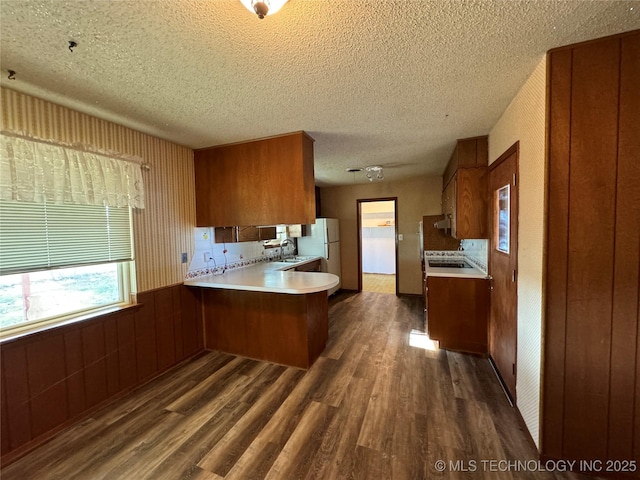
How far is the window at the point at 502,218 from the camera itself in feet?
6.90

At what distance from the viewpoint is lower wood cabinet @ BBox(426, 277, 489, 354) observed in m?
2.78

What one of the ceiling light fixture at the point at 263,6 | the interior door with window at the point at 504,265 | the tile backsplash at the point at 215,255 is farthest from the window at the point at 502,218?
the tile backsplash at the point at 215,255

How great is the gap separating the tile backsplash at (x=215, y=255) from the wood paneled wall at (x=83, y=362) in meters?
0.33

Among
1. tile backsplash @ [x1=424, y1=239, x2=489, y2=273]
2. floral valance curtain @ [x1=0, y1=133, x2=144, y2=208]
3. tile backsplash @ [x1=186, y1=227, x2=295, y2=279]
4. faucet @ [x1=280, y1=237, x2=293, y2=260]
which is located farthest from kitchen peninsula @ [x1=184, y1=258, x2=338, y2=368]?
tile backsplash @ [x1=424, y1=239, x2=489, y2=273]

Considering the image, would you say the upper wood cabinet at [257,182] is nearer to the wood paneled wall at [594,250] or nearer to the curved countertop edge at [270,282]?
the curved countertop edge at [270,282]

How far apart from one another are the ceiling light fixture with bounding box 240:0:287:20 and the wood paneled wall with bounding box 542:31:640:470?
1.52 metres

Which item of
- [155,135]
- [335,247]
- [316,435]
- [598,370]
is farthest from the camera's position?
[335,247]

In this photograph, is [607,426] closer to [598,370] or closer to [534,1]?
[598,370]

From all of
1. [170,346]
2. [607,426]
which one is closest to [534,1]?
[607,426]

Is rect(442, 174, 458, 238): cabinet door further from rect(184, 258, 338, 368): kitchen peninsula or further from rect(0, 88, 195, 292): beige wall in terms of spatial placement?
rect(0, 88, 195, 292): beige wall

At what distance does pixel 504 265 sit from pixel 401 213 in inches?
126

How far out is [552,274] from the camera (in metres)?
1.43

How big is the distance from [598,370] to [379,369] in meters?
1.62

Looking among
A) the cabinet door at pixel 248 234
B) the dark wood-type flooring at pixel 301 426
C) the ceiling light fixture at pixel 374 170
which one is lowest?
the dark wood-type flooring at pixel 301 426
